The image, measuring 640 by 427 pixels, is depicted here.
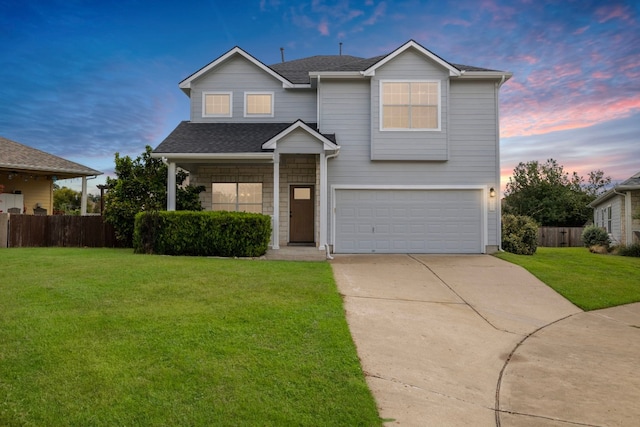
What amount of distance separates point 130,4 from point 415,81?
413 inches

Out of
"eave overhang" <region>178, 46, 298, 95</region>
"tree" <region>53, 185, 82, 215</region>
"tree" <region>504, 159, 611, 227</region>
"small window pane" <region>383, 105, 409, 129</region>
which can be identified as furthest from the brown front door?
"tree" <region>53, 185, 82, 215</region>

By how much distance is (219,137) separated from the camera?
13.5 m

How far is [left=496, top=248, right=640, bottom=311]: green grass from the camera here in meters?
7.52

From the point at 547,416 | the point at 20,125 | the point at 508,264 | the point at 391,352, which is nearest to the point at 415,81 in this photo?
the point at 508,264

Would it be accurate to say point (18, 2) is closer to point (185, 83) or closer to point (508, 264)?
point (185, 83)

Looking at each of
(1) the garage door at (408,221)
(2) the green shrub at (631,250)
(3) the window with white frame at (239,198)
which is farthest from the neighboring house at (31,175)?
(2) the green shrub at (631,250)

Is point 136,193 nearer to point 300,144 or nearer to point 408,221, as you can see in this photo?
point 300,144

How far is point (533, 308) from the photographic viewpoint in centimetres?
693

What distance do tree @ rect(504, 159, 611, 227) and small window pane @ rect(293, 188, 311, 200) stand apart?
26.7m

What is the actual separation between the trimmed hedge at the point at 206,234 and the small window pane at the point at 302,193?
3.03 m

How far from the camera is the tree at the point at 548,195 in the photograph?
3291cm

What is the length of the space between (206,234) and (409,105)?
7.97 metres

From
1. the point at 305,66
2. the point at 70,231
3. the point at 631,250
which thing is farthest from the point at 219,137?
the point at 631,250

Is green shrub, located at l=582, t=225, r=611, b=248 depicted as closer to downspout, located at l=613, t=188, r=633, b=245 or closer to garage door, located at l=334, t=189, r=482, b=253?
downspout, located at l=613, t=188, r=633, b=245
